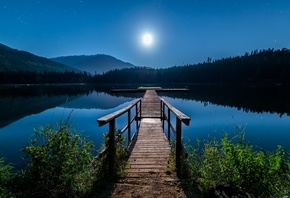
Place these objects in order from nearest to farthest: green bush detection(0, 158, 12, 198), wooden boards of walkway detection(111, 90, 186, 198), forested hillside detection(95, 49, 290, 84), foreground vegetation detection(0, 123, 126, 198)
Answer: green bush detection(0, 158, 12, 198)
foreground vegetation detection(0, 123, 126, 198)
wooden boards of walkway detection(111, 90, 186, 198)
forested hillside detection(95, 49, 290, 84)

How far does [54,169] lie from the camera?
13.1 ft

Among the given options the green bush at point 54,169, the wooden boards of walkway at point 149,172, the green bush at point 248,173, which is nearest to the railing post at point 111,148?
the wooden boards of walkway at point 149,172

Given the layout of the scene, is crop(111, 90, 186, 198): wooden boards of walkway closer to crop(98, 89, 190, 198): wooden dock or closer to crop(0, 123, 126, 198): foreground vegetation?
crop(98, 89, 190, 198): wooden dock

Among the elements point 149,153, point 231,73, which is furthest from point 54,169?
point 231,73

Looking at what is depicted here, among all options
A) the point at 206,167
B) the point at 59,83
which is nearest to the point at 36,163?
the point at 206,167

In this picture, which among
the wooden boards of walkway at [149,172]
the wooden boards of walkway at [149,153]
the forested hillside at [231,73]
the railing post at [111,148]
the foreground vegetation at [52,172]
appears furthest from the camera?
the forested hillside at [231,73]

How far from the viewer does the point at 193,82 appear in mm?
130375

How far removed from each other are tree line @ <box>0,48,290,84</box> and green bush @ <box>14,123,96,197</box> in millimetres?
104776

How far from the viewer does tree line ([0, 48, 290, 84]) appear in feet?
332

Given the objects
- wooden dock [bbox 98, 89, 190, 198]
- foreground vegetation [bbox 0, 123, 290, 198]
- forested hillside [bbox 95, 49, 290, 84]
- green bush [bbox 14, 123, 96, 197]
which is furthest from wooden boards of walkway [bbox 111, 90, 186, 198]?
forested hillside [bbox 95, 49, 290, 84]

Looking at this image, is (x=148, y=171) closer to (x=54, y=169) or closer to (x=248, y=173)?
(x=248, y=173)

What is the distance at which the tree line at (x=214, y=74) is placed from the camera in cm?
10119

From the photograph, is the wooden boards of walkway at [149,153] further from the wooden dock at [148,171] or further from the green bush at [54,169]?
the green bush at [54,169]

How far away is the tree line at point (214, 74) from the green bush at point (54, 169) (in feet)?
344
